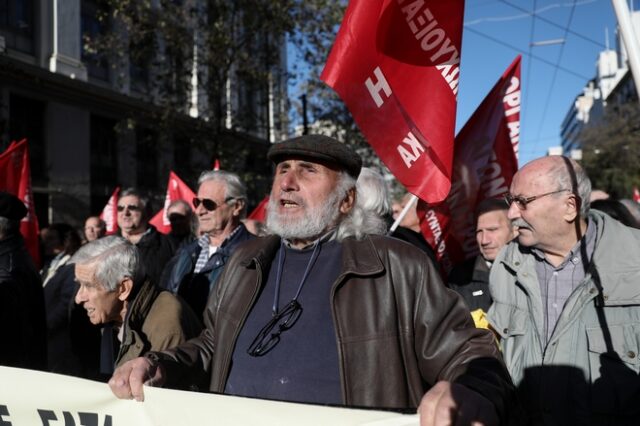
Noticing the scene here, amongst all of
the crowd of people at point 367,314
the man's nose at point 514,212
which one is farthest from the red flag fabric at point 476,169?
the man's nose at point 514,212

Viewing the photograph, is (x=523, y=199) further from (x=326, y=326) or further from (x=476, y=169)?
(x=476, y=169)

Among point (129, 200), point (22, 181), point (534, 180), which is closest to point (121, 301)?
point (534, 180)

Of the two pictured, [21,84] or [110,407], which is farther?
[21,84]

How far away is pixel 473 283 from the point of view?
411cm

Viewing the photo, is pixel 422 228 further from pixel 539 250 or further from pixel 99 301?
pixel 99 301

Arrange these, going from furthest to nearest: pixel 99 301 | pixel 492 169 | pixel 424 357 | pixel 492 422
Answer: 1. pixel 492 169
2. pixel 99 301
3. pixel 424 357
4. pixel 492 422

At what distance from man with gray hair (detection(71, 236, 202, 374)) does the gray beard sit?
0.95 m

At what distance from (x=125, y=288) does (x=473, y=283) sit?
208cm

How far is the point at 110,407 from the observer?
219cm

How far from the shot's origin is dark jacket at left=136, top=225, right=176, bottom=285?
602 centimetres

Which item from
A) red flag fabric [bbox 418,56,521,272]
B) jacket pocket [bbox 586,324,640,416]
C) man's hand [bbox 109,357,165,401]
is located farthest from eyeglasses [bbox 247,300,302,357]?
red flag fabric [bbox 418,56,521,272]

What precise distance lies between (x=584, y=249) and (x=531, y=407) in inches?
28.3

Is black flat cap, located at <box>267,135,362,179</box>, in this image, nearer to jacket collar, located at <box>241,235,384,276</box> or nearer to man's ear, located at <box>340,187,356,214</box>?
man's ear, located at <box>340,187,356,214</box>

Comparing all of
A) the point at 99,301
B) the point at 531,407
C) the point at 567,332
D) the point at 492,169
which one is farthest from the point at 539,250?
the point at 99,301
